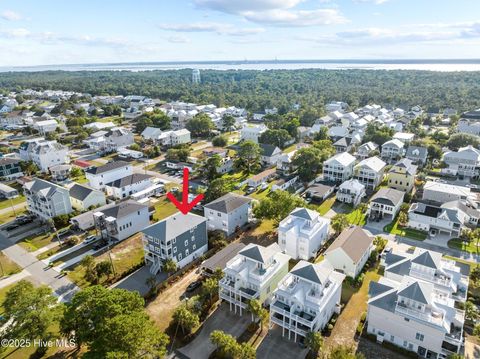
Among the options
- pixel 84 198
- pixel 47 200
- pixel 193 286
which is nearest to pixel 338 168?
pixel 193 286

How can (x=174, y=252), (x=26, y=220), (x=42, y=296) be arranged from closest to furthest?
(x=42, y=296), (x=174, y=252), (x=26, y=220)

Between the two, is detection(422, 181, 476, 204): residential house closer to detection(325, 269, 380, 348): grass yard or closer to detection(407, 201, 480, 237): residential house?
detection(407, 201, 480, 237): residential house

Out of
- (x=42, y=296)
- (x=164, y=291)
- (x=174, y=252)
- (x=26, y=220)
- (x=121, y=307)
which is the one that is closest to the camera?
(x=121, y=307)

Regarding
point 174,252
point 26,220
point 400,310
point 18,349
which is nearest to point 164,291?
point 174,252

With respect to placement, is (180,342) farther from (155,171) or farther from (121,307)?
(155,171)

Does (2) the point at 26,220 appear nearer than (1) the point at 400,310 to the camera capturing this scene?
No

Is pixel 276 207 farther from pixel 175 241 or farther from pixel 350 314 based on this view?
pixel 350 314
